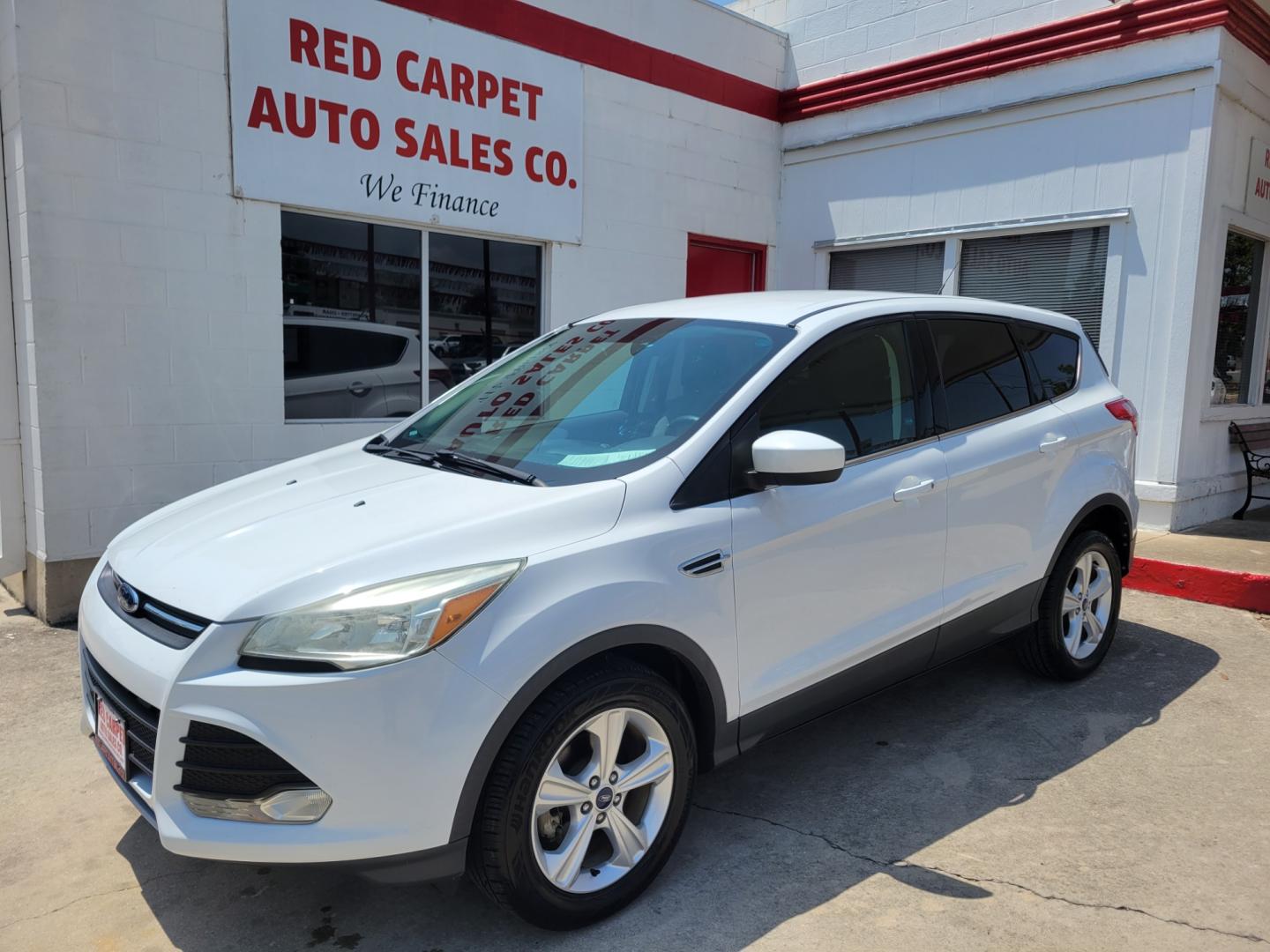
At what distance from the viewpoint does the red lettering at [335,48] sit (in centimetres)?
643

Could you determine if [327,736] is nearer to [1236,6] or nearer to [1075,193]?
[1075,193]

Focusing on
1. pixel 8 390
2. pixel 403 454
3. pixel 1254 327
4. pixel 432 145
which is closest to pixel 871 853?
pixel 403 454

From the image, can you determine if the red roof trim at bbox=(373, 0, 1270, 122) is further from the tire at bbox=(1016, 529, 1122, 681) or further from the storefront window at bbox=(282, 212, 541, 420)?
the tire at bbox=(1016, 529, 1122, 681)

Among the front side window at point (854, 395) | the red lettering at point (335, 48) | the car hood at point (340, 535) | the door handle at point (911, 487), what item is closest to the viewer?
the car hood at point (340, 535)

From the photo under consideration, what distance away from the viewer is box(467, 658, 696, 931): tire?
246cm

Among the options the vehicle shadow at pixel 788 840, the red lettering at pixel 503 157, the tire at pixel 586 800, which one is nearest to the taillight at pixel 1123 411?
the vehicle shadow at pixel 788 840

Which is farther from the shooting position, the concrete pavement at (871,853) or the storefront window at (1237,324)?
the storefront window at (1237,324)

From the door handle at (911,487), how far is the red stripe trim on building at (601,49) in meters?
5.46

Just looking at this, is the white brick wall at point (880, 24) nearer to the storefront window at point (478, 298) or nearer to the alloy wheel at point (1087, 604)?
the storefront window at point (478, 298)

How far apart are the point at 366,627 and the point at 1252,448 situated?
862 centimetres

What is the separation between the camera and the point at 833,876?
300 cm

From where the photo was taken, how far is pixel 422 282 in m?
7.23

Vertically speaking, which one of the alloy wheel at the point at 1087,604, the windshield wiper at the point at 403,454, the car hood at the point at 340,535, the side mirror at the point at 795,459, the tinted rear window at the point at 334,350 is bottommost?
the alloy wheel at the point at 1087,604

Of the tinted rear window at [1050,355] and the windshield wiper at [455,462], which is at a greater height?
the tinted rear window at [1050,355]
